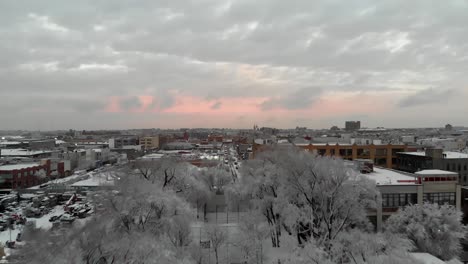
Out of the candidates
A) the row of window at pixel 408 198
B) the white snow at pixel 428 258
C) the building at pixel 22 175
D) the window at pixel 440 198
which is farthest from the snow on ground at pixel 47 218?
the window at pixel 440 198

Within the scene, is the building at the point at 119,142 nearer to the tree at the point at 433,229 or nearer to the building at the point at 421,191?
the building at the point at 421,191

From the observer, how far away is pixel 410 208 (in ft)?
87.1

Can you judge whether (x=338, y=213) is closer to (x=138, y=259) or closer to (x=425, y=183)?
(x=425, y=183)

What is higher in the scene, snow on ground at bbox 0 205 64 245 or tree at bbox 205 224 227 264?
tree at bbox 205 224 227 264

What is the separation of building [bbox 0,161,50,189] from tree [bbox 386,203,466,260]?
5698 cm

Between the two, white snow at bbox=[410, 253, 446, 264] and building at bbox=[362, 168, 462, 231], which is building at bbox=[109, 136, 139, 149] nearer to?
building at bbox=[362, 168, 462, 231]

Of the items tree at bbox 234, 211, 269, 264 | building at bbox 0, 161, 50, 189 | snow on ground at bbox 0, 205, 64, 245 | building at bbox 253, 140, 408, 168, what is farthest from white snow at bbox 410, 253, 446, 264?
building at bbox 0, 161, 50, 189

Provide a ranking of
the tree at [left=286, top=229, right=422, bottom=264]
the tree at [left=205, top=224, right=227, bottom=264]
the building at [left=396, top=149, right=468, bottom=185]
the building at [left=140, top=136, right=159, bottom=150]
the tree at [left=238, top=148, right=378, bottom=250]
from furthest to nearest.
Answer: the building at [left=140, top=136, right=159, bottom=150]
the building at [left=396, top=149, right=468, bottom=185]
the tree at [left=238, top=148, right=378, bottom=250]
the tree at [left=205, top=224, right=227, bottom=264]
the tree at [left=286, top=229, right=422, bottom=264]

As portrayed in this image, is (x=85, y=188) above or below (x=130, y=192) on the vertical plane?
below

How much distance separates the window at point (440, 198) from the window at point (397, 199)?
1.25 meters

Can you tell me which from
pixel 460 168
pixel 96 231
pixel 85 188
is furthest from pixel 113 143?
pixel 96 231

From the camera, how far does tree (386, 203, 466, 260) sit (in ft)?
77.1

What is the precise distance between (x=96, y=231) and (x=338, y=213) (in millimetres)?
16394

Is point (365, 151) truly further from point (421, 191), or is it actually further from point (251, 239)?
point (251, 239)
